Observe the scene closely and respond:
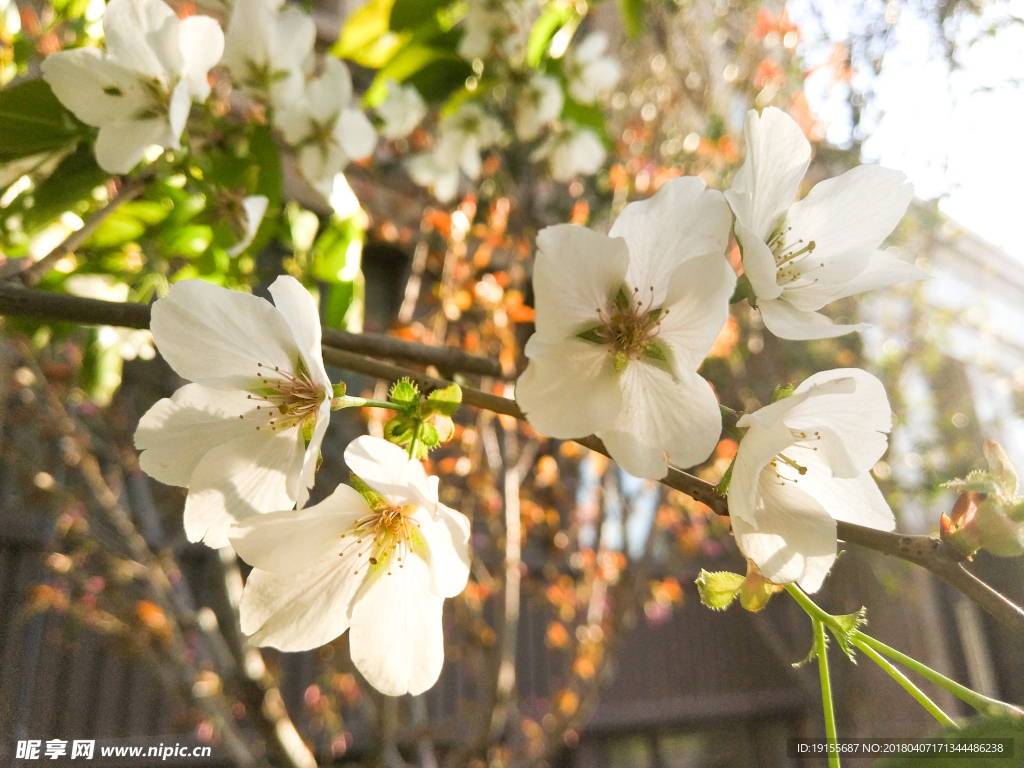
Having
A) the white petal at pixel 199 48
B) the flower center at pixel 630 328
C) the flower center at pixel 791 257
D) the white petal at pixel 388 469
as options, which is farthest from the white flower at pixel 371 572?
the white petal at pixel 199 48

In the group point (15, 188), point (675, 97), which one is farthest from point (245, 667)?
point (675, 97)

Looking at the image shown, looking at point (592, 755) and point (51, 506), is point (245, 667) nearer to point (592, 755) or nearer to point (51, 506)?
point (51, 506)

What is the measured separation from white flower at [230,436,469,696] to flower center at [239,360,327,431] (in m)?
0.05

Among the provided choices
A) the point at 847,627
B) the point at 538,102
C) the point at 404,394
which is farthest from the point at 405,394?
the point at 538,102

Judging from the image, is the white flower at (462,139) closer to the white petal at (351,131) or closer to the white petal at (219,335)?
the white petal at (351,131)

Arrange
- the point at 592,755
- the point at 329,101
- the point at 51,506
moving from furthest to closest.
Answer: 1. the point at 592,755
2. the point at 51,506
3. the point at 329,101

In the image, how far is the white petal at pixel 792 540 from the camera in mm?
257

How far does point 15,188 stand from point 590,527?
1.59m

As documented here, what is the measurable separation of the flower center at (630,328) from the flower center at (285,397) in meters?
0.14

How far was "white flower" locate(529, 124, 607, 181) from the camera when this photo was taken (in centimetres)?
94

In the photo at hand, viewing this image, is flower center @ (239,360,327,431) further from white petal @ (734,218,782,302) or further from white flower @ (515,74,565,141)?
white flower @ (515,74,565,141)

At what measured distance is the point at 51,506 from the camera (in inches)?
52.0

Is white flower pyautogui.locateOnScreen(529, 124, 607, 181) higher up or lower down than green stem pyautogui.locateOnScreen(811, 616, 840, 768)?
higher up

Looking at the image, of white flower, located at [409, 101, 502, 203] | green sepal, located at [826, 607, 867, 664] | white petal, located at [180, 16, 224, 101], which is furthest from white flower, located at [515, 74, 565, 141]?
green sepal, located at [826, 607, 867, 664]
